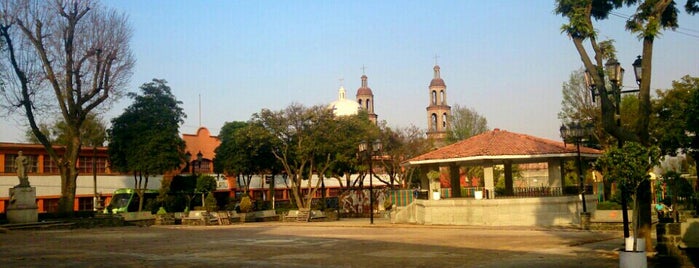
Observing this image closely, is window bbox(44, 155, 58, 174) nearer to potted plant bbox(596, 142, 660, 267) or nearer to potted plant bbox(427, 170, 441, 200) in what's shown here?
potted plant bbox(427, 170, 441, 200)

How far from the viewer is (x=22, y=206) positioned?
29.4m

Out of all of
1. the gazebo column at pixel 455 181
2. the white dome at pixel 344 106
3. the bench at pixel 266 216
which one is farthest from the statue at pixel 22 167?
the white dome at pixel 344 106

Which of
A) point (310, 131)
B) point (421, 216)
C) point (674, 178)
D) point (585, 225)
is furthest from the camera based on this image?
point (310, 131)

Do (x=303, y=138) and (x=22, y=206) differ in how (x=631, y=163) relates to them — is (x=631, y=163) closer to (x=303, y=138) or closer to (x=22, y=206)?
(x=22, y=206)

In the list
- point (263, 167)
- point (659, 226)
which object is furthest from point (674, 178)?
point (263, 167)

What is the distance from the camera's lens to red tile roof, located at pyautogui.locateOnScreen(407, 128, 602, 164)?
2984cm

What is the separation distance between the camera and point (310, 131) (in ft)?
140

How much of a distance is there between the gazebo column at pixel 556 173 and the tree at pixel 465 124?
35.2m

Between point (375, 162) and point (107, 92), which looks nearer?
point (107, 92)

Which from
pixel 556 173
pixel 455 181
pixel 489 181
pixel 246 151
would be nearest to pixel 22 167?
pixel 246 151

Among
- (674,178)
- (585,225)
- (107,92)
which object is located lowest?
(585,225)

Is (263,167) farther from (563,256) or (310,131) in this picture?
(563,256)

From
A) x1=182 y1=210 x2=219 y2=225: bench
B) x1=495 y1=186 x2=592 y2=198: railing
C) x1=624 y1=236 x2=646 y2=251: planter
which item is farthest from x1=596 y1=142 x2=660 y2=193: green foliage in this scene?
x1=182 y1=210 x2=219 y2=225: bench

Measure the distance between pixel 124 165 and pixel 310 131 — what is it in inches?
527
